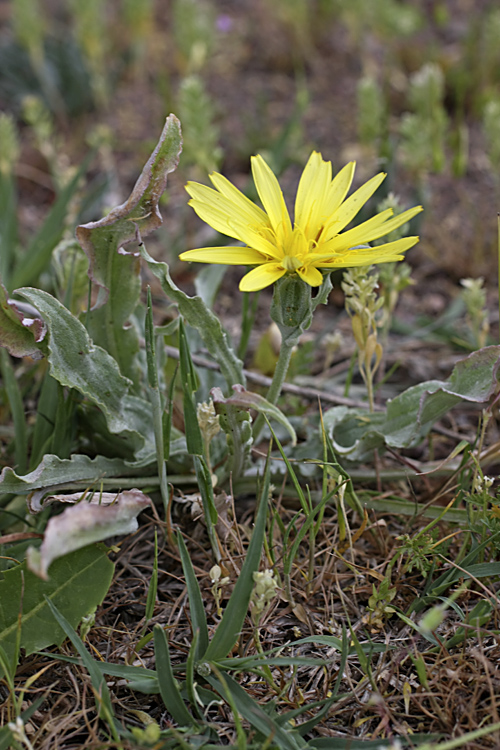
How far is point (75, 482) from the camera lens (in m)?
1.52

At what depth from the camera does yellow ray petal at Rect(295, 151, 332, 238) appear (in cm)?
132

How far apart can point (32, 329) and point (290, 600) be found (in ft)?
2.69

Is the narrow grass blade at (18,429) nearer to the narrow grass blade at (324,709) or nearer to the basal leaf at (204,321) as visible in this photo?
the basal leaf at (204,321)

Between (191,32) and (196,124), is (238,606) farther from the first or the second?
(191,32)

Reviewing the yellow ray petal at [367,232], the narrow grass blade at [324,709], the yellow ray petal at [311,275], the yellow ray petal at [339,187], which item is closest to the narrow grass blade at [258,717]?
the narrow grass blade at [324,709]

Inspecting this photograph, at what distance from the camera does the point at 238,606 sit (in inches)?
46.1

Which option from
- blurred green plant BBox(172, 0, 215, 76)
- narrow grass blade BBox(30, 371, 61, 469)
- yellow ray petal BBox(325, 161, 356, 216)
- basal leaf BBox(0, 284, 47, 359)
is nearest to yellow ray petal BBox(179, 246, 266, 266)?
yellow ray petal BBox(325, 161, 356, 216)

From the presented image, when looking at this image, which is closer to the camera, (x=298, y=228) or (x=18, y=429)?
(x=298, y=228)

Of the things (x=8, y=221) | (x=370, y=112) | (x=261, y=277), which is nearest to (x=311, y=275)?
(x=261, y=277)

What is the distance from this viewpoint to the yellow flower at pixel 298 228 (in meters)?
1.19

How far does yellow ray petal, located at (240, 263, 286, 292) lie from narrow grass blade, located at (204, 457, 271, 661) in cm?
39

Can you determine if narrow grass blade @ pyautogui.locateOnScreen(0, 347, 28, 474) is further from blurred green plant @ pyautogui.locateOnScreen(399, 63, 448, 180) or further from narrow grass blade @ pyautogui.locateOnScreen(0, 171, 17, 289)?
blurred green plant @ pyautogui.locateOnScreen(399, 63, 448, 180)

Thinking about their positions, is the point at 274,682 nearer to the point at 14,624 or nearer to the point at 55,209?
the point at 14,624

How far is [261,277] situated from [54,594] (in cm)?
81
